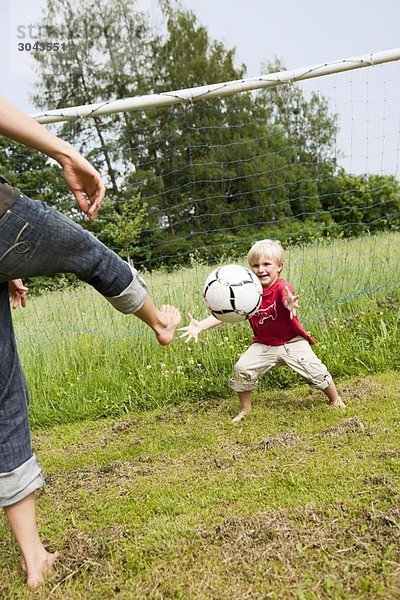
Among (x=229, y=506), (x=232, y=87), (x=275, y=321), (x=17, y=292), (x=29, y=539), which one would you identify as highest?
(x=232, y=87)

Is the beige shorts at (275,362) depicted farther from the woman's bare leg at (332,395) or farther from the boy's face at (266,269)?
the boy's face at (266,269)

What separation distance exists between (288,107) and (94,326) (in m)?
5.01

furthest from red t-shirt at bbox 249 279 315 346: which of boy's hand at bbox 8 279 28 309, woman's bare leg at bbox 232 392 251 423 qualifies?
boy's hand at bbox 8 279 28 309

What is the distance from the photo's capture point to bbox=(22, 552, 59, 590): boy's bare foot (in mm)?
1970

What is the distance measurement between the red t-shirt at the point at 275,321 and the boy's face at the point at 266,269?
0.04 meters

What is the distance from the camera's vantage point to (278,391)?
4.12 meters

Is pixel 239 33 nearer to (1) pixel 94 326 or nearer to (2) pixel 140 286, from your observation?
(1) pixel 94 326

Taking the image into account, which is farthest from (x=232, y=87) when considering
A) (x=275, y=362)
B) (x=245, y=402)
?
(x=245, y=402)

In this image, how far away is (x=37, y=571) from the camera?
1.99m

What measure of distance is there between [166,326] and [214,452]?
117 cm

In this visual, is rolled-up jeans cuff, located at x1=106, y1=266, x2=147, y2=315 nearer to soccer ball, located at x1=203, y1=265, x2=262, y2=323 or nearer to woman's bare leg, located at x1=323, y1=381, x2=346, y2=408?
soccer ball, located at x1=203, y1=265, x2=262, y2=323

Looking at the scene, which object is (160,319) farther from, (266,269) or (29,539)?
(266,269)

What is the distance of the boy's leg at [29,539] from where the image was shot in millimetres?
1933

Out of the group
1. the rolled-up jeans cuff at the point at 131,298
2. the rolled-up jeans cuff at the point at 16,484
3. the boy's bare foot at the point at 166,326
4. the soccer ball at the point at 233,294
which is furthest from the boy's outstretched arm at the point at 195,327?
the rolled-up jeans cuff at the point at 16,484
